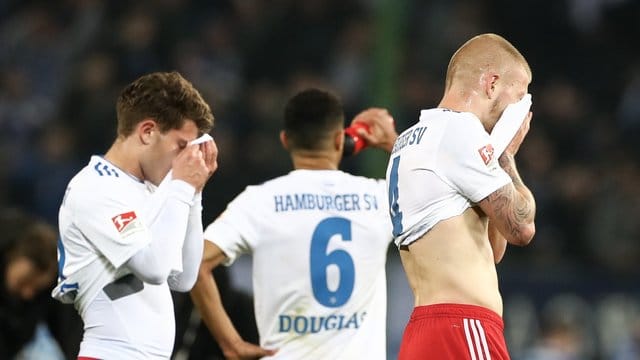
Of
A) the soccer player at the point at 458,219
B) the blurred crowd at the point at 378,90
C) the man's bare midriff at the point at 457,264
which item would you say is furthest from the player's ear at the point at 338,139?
the blurred crowd at the point at 378,90

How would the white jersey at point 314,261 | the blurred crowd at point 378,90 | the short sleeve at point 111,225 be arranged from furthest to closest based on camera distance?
the blurred crowd at point 378,90 < the white jersey at point 314,261 < the short sleeve at point 111,225

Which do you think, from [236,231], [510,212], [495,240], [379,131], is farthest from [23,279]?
[510,212]

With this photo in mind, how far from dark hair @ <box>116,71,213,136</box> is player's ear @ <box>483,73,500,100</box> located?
106cm

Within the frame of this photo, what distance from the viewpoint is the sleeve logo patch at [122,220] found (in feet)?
15.1

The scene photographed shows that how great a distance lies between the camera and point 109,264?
4.68 metres

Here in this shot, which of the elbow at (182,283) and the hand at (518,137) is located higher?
the hand at (518,137)

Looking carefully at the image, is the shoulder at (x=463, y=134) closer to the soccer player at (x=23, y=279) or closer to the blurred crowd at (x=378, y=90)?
the soccer player at (x=23, y=279)

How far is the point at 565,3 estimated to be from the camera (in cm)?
1414

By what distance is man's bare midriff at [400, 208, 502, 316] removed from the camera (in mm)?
4699

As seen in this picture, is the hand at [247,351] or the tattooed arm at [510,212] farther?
the hand at [247,351]

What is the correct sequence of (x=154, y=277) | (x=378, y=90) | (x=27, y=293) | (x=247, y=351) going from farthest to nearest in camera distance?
(x=378, y=90), (x=27, y=293), (x=247, y=351), (x=154, y=277)

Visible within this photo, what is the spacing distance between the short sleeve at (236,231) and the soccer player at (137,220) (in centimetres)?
87

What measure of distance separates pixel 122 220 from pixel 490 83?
1459mm

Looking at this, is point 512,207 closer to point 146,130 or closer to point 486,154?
point 486,154
